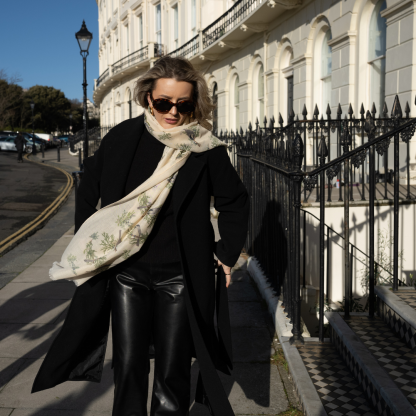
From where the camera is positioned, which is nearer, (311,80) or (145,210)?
(145,210)

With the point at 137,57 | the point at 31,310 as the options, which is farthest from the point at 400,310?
the point at 137,57

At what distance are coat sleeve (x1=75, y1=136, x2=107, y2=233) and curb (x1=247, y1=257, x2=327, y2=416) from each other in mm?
1638

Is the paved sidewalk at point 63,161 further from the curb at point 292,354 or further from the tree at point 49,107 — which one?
the tree at point 49,107

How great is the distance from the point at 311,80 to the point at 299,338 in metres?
11.4

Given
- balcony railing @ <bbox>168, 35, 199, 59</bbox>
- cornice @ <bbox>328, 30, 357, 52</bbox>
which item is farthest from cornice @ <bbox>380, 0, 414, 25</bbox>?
balcony railing @ <bbox>168, 35, 199, 59</bbox>

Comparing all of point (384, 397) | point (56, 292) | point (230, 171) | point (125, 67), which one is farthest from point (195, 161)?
point (125, 67)

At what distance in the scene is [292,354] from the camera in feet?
11.5

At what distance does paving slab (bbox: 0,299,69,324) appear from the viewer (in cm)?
459

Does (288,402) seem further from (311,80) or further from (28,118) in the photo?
(28,118)

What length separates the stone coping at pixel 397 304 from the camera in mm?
3241

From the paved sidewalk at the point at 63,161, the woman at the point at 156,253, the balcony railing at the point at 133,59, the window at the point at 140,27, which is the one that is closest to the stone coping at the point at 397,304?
the woman at the point at 156,253

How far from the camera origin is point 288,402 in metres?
3.10

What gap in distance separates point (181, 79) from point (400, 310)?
2.18 meters

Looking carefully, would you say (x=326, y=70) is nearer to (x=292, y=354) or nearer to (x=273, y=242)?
(x=273, y=242)
